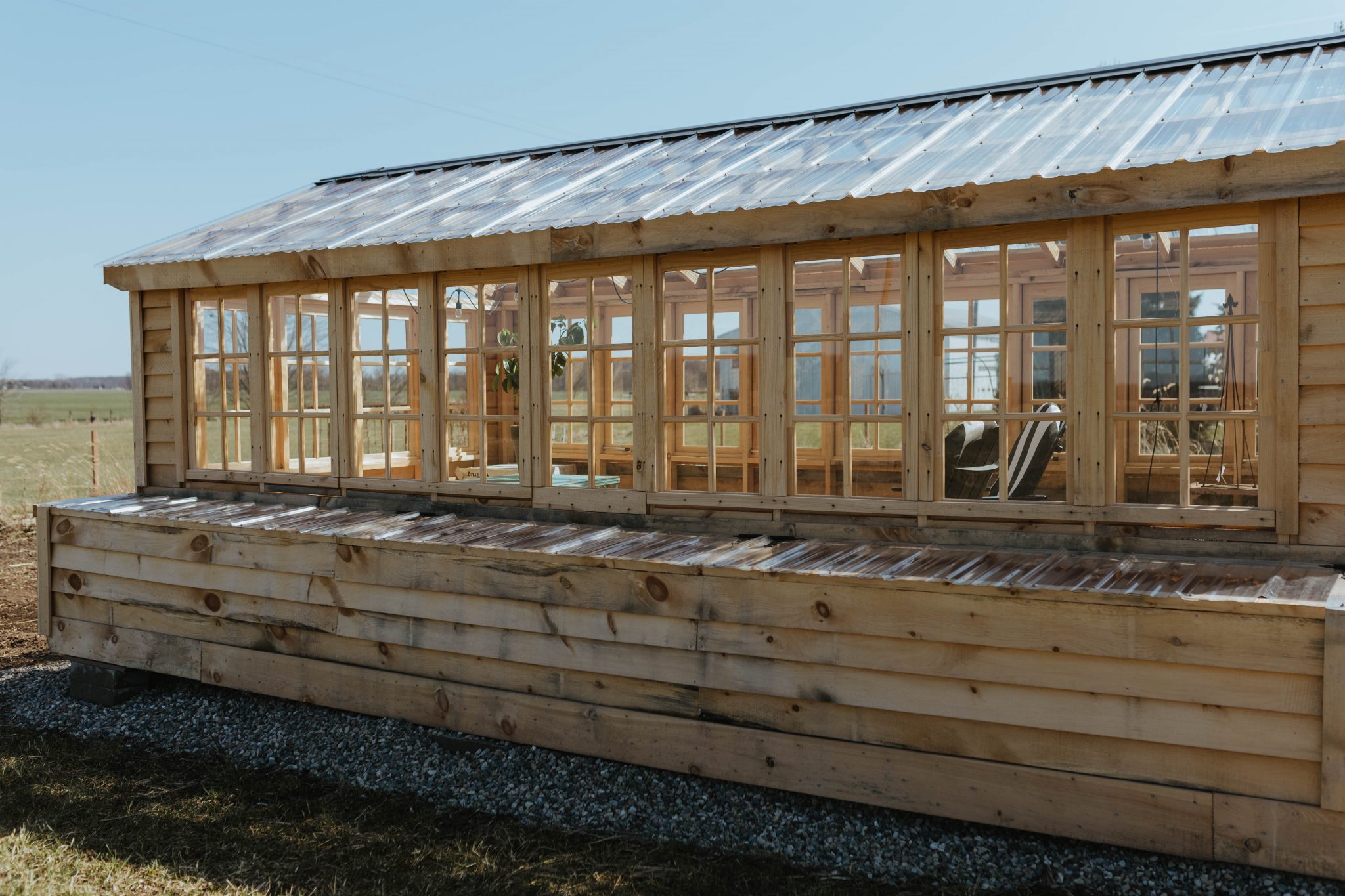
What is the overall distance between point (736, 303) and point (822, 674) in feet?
18.6

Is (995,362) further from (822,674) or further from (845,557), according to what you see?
(822,674)

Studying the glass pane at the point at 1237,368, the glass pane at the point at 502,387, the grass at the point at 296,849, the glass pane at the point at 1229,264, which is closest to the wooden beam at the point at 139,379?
the glass pane at the point at 502,387

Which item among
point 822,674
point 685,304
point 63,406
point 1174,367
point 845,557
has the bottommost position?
point 822,674

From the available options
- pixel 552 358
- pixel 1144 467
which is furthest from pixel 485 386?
pixel 1144 467

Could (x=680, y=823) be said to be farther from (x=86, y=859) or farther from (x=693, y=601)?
(x=86, y=859)

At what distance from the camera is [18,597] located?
26.2 ft

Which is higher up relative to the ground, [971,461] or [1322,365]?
[1322,365]

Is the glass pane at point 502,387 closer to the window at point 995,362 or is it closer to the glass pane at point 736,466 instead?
the glass pane at point 736,466

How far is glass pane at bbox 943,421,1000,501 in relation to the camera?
6.08m

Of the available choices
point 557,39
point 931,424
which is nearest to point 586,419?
point 931,424

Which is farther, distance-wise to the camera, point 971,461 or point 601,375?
point 601,375

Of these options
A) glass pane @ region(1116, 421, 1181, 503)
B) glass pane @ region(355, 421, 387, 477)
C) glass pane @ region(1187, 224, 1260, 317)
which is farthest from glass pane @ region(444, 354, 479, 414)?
glass pane @ region(1187, 224, 1260, 317)

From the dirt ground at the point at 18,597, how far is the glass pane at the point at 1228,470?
7497 millimetres

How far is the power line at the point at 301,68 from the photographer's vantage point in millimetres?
16078
